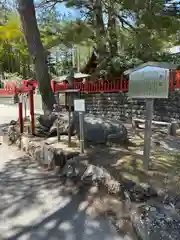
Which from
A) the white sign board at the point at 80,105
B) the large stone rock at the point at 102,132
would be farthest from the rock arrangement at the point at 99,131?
the white sign board at the point at 80,105

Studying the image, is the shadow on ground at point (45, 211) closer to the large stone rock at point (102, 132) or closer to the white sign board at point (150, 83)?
the large stone rock at point (102, 132)

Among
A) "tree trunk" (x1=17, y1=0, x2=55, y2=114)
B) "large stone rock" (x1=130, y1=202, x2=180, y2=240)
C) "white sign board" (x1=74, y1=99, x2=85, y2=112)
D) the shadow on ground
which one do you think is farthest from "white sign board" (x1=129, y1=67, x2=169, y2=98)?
"tree trunk" (x1=17, y1=0, x2=55, y2=114)

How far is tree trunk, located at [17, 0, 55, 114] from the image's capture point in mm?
5492

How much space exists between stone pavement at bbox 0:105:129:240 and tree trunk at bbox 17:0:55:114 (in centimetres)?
252

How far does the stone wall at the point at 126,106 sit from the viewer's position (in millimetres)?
7008

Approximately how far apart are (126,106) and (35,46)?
3837 millimetres

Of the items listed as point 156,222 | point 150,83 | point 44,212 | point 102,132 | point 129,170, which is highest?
point 150,83

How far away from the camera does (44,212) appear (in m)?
2.73

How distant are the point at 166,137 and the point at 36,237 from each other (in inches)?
146

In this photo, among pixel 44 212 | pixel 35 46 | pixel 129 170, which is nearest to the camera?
pixel 44 212

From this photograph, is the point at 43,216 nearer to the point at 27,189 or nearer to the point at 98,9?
the point at 27,189

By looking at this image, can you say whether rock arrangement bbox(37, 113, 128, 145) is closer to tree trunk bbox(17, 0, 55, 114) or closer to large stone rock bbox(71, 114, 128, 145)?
large stone rock bbox(71, 114, 128, 145)

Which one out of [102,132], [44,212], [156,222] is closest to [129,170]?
[156,222]

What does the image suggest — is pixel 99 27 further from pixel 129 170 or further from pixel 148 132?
pixel 129 170
